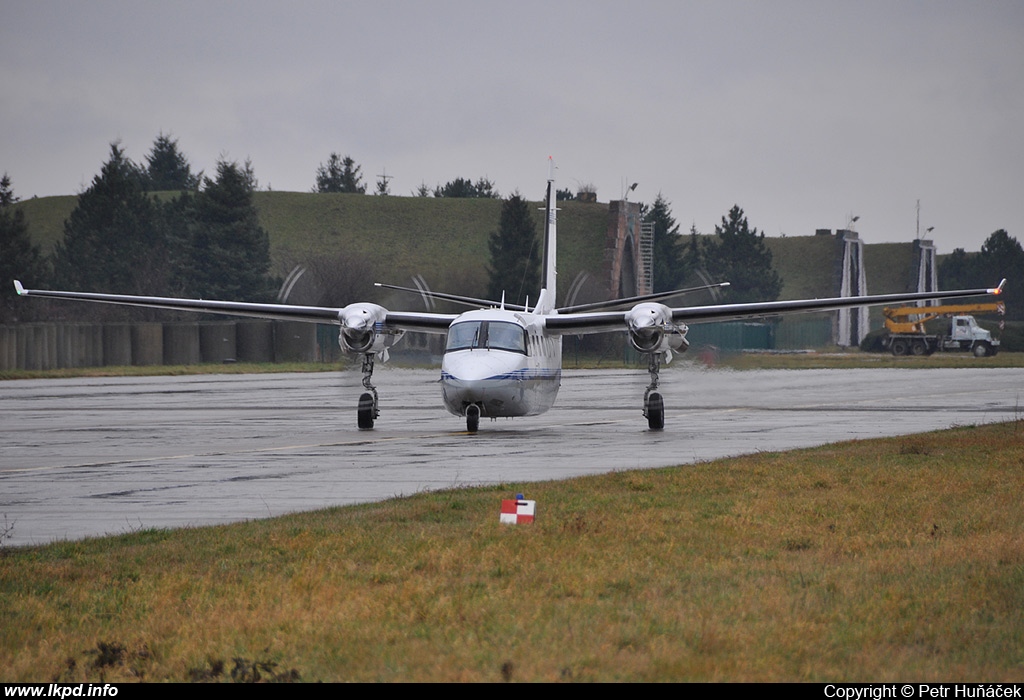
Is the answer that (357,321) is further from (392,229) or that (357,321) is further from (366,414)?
(392,229)

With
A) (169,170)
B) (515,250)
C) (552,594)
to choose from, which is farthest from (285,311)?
(169,170)

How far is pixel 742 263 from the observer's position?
117188 millimetres

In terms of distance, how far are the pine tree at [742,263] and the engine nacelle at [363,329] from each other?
92036mm

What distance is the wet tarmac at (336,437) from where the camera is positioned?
1284 cm

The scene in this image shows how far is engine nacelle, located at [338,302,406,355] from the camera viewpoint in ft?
79.5

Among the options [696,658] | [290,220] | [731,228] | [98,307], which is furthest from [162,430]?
[731,228]

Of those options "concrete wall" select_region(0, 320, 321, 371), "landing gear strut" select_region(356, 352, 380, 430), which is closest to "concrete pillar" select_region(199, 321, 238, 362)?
"concrete wall" select_region(0, 320, 321, 371)

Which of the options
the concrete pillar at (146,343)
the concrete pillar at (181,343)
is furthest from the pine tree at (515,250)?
the concrete pillar at (146,343)

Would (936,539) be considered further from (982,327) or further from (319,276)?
(982,327)

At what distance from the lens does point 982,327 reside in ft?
258

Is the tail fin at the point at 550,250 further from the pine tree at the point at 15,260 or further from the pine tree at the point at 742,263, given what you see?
the pine tree at the point at 742,263

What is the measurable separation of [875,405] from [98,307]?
53230 mm

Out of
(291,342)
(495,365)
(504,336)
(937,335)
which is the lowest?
(291,342)

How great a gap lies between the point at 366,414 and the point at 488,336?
10.9 feet
